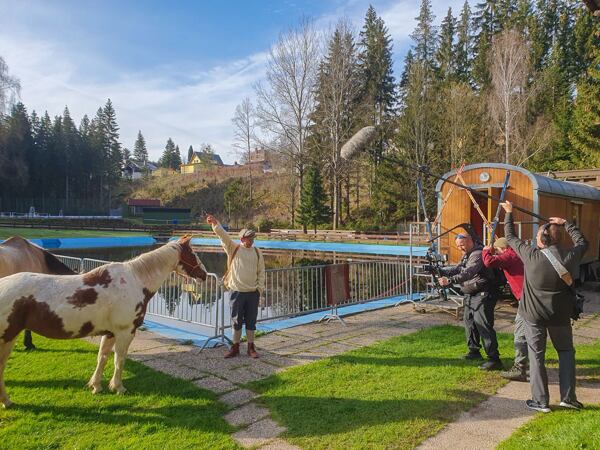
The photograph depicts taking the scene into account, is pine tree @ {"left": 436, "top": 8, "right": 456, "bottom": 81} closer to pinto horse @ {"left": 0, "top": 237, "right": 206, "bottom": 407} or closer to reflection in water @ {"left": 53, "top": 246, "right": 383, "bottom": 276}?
reflection in water @ {"left": 53, "top": 246, "right": 383, "bottom": 276}

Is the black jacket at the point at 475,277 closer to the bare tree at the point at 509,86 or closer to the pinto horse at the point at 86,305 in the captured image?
the pinto horse at the point at 86,305

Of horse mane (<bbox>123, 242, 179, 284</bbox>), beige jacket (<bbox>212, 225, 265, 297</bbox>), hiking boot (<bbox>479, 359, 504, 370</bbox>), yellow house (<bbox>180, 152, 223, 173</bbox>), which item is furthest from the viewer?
yellow house (<bbox>180, 152, 223, 173</bbox>)

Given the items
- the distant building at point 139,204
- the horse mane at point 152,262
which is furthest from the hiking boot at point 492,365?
the distant building at point 139,204

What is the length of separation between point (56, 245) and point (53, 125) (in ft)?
160

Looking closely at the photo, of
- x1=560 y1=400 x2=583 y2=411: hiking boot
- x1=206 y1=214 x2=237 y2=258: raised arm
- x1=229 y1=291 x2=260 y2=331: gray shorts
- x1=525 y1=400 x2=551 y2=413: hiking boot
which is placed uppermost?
x1=206 y1=214 x2=237 y2=258: raised arm

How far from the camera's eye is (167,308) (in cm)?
910

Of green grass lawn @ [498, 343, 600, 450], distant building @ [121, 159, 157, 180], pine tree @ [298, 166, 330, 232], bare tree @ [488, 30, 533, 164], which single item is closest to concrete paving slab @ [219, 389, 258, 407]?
green grass lawn @ [498, 343, 600, 450]

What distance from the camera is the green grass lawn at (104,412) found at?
3645mm

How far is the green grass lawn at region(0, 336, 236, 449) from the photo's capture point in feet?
12.0

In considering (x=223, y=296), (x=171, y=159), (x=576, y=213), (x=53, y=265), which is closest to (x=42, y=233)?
(x=53, y=265)

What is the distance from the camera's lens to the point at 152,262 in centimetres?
519

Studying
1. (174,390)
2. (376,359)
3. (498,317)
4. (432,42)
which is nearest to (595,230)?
(498,317)

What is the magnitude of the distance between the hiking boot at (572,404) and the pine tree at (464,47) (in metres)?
45.8

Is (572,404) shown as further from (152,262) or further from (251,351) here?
(152,262)
